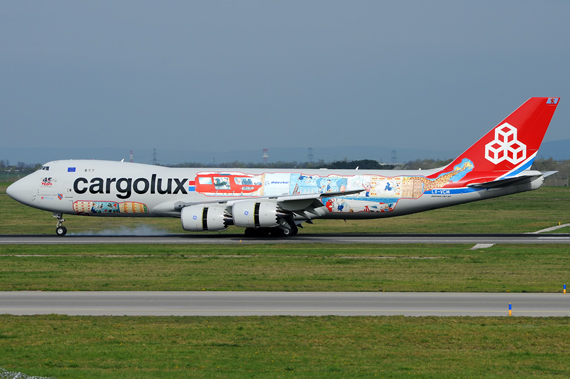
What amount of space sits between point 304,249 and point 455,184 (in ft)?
41.2

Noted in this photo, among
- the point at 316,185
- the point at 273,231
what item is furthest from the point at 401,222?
the point at 273,231

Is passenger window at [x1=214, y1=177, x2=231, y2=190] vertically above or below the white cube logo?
below

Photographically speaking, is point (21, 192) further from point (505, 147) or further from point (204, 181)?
point (505, 147)

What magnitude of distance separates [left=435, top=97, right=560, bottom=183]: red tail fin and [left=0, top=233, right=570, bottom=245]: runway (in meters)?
4.16

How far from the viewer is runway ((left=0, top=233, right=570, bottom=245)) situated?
38.9m

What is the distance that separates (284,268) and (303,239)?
43.0 feet

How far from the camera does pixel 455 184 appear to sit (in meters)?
42.4

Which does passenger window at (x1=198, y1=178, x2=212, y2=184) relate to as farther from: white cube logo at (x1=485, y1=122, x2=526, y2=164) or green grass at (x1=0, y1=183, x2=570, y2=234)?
white cube logo at (x1=485, y1=122, x2=526, y2=164)

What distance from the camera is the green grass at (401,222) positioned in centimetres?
5025

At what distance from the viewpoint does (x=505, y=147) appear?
42.2 metres

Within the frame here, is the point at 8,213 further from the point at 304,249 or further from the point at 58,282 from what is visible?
the point at 58,282

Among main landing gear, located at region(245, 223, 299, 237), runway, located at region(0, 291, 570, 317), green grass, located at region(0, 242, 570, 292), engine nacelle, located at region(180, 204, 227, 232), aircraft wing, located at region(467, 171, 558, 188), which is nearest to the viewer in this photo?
runway, located at region(0, 291, 570, 317)

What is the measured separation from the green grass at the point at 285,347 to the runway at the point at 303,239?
849 inches

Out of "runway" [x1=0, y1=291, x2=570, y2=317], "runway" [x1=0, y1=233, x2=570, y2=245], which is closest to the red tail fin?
"runway" [x1=0, y1=233, x2=570, y2=245]
